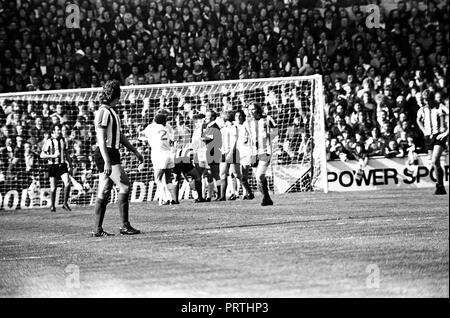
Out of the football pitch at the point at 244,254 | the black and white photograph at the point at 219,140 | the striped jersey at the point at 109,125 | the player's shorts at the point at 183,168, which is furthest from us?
the player's shorts at the point at 183,168

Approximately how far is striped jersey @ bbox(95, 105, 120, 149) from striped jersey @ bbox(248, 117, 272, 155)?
5735mm

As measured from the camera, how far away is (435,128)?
58.2ft

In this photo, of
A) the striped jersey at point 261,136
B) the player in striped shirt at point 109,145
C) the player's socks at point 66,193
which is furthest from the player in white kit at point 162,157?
the player in striped shirt at point 109,145

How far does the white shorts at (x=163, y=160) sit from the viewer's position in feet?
61.8

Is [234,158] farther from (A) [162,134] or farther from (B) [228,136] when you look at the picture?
(A) [162,134]

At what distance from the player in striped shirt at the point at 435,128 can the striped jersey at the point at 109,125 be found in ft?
26.2

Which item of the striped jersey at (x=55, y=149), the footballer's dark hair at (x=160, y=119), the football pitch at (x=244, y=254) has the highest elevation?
the footballer's dark hair at (x=160, y=119)

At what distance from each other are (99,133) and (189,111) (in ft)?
33.1

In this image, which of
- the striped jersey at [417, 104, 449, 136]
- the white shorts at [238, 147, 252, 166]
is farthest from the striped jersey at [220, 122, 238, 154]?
the striped jersey at [417, 104, 449, 136]

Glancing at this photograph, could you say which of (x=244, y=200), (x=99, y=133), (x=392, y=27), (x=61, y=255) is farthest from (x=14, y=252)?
(x=392, y=27)

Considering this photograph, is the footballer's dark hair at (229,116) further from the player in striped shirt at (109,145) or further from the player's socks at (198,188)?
the player in striped shirt at (109,145)

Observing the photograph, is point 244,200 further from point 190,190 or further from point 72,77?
point 72,77

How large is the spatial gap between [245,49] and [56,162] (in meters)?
7.40

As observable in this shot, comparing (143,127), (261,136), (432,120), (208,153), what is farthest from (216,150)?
(432,120)
